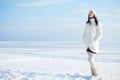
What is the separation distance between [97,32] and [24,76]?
243 centimetres

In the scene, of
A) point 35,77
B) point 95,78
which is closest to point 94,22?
point 95,78

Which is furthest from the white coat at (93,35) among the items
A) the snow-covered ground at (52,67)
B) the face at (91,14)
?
the snow-covered ground at (52,67)

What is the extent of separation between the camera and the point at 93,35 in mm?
7039

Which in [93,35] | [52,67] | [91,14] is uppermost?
[91,14]

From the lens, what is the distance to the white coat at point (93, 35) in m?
6.93

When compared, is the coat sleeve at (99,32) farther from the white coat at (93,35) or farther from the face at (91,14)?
the face at (91,14)

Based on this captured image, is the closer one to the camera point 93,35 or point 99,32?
point 99,32

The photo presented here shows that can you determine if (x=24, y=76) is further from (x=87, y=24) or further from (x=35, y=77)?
(x=87, y=24)

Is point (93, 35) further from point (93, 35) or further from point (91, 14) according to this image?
point (91, 14)

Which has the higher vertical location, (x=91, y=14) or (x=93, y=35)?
(x=91, y=14)

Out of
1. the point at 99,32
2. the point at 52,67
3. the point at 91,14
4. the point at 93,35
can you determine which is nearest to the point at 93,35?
the point at 93,35

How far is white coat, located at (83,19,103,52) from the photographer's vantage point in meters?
6.93

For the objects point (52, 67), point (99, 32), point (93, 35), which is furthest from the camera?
point (52, 67)

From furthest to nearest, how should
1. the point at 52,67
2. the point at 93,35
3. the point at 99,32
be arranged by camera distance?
the point at 52,67 < the point at 93,35 < the point at 99,32
